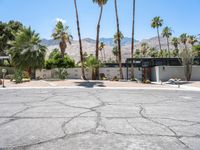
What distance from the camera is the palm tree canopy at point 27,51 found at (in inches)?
1503

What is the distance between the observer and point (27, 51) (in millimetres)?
38250

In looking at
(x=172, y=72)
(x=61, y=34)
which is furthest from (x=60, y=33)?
(x=172, y=72)

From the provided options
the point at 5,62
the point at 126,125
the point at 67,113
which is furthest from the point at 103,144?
the point at 5,62

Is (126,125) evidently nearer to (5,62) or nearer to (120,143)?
(120,143)

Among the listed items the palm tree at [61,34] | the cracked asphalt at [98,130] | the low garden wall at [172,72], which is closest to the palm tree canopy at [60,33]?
the palm tree at [61,34]

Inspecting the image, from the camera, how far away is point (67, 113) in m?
11.4

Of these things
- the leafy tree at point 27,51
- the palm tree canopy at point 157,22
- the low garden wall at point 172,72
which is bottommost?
the low garden wall at point 172,72

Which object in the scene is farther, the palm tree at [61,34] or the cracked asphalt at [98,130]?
the palm tree at [61,34]

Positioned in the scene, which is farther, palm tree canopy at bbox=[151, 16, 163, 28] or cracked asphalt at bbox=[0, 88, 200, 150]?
palm tree canopy at bbox=[151, 16, 163, 28]

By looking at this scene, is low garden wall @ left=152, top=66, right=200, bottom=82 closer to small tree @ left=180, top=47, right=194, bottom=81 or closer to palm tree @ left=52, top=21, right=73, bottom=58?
small tree @ left=180, top=47, right=194, bottom=81

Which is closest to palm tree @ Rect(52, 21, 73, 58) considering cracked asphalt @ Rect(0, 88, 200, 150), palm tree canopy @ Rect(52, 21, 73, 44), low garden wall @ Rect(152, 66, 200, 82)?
palm tree canopy @ Rect(52, 21, 73, 44)

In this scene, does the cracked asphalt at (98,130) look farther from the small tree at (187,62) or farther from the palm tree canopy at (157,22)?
the palm tree canopy at (157,22)

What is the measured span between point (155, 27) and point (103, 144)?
65.7m

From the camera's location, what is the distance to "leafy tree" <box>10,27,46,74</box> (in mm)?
38188
